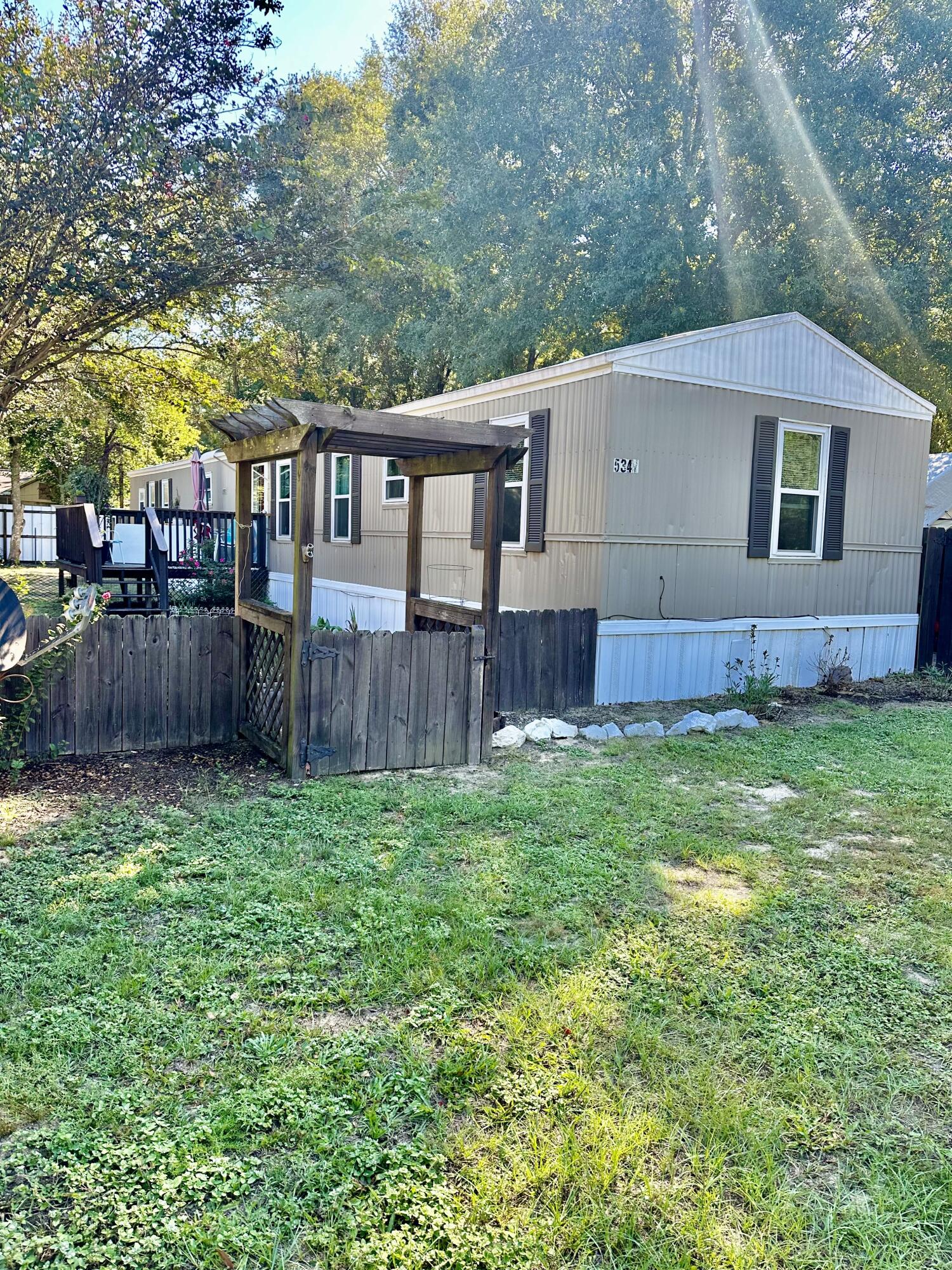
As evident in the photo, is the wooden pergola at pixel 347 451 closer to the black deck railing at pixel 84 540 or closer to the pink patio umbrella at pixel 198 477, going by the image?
the black deck railing at pixel 84 540

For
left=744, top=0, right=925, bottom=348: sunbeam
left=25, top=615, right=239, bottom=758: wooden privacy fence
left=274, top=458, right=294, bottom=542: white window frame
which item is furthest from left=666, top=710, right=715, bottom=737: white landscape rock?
left=744, top=0, right=925, bottom=348: sunbeam

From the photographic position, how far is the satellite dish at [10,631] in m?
4.54

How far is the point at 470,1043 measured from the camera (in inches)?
99.7

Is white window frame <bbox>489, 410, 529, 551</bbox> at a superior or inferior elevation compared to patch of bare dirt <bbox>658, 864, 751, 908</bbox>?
superior

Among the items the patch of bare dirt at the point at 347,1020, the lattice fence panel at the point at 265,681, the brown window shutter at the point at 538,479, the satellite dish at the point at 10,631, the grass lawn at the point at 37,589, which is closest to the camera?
the patch of bare dirt at the point at 347,1020

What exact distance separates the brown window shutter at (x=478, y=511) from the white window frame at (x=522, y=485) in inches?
10.7

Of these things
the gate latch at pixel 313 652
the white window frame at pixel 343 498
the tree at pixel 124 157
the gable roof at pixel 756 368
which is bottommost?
the gate latch at pixel 313 652

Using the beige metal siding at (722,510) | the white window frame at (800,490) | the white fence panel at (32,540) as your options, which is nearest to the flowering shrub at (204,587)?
the beige metal siding at (722,510)

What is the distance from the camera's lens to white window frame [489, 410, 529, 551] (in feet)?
27.2

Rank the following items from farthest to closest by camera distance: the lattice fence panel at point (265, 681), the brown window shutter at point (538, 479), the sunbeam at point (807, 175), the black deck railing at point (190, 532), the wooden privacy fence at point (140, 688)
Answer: the sunbeam at point (807, 175) → the black deck railing at point (190, 532) → the brown window shutter at point (538, 479) → the lattice fence panel at point (265, 681) → the wooden privacy fence at point (140, 688)

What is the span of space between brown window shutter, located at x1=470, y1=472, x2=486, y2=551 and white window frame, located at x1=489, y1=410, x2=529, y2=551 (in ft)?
0.89

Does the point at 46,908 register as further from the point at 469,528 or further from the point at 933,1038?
the point at 469,528

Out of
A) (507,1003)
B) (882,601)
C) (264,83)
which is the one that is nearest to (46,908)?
(507,1003)

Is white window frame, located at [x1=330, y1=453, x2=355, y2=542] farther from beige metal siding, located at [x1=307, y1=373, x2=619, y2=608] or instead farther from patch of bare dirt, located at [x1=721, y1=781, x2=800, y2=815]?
patch of bare dirt, located at [x1=721, y1=781, x2=800, y2=815]
